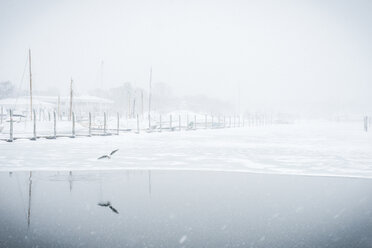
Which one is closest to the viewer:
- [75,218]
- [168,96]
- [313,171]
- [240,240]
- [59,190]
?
[240,240]

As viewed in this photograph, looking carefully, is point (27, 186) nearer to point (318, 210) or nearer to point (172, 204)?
point (172, 204)

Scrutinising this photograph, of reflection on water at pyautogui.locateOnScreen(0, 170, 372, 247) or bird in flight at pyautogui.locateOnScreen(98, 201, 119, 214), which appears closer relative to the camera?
reflection on water at pyautogui.locateOnScreen(0, 170, 372, 247)

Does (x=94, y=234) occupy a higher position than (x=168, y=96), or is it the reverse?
(x=168, y=96)

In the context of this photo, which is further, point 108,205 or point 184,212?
point 108,205

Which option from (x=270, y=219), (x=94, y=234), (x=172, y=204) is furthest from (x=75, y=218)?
(x=270, y=219)

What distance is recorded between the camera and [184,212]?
379 centimetres

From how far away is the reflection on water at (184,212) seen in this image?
2918 mm

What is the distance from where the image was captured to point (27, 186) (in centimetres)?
531

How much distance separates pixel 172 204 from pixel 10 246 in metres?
1.91

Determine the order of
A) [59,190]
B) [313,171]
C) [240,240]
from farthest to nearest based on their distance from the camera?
[313,171] → [59,190] → [240,240]

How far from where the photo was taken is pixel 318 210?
3.97 metres

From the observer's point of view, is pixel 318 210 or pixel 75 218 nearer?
pixel 75 218

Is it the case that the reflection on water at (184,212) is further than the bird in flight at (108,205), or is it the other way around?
the bird in flight at (108,205)

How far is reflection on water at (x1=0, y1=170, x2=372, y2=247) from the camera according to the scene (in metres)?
2.92
